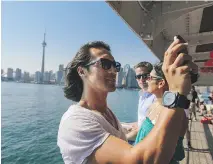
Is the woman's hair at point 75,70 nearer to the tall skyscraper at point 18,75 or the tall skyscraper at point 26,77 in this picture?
the tall skyscraper at point 26,77

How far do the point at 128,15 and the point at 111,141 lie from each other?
282 cm

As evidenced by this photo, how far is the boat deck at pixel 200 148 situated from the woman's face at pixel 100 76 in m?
3.75

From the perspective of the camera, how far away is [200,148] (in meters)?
5.34

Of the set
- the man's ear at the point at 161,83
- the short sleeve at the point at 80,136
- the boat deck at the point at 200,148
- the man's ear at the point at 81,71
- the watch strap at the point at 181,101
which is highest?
the man's ear at the point at 81,71

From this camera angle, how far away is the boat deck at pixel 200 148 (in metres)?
4.52

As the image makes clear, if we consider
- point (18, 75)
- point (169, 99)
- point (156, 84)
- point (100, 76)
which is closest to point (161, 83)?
point (156, 84)

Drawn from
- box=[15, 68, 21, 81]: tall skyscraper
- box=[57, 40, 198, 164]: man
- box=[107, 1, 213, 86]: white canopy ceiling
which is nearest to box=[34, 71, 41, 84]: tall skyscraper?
box=[15, 68, 21, 81]: tall skyscraper

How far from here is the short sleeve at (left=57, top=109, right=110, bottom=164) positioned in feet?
3.10

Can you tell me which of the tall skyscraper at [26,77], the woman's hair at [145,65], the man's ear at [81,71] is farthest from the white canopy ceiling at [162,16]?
the tall skyscraper at [26,77]

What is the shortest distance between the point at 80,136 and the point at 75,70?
605mm

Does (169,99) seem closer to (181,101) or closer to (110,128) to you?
(181,101)

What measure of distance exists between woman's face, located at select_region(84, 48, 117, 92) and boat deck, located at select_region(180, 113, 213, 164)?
12.3ft

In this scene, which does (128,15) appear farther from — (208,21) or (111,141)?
(111,141)

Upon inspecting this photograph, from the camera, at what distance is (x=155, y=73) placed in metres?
2.34
